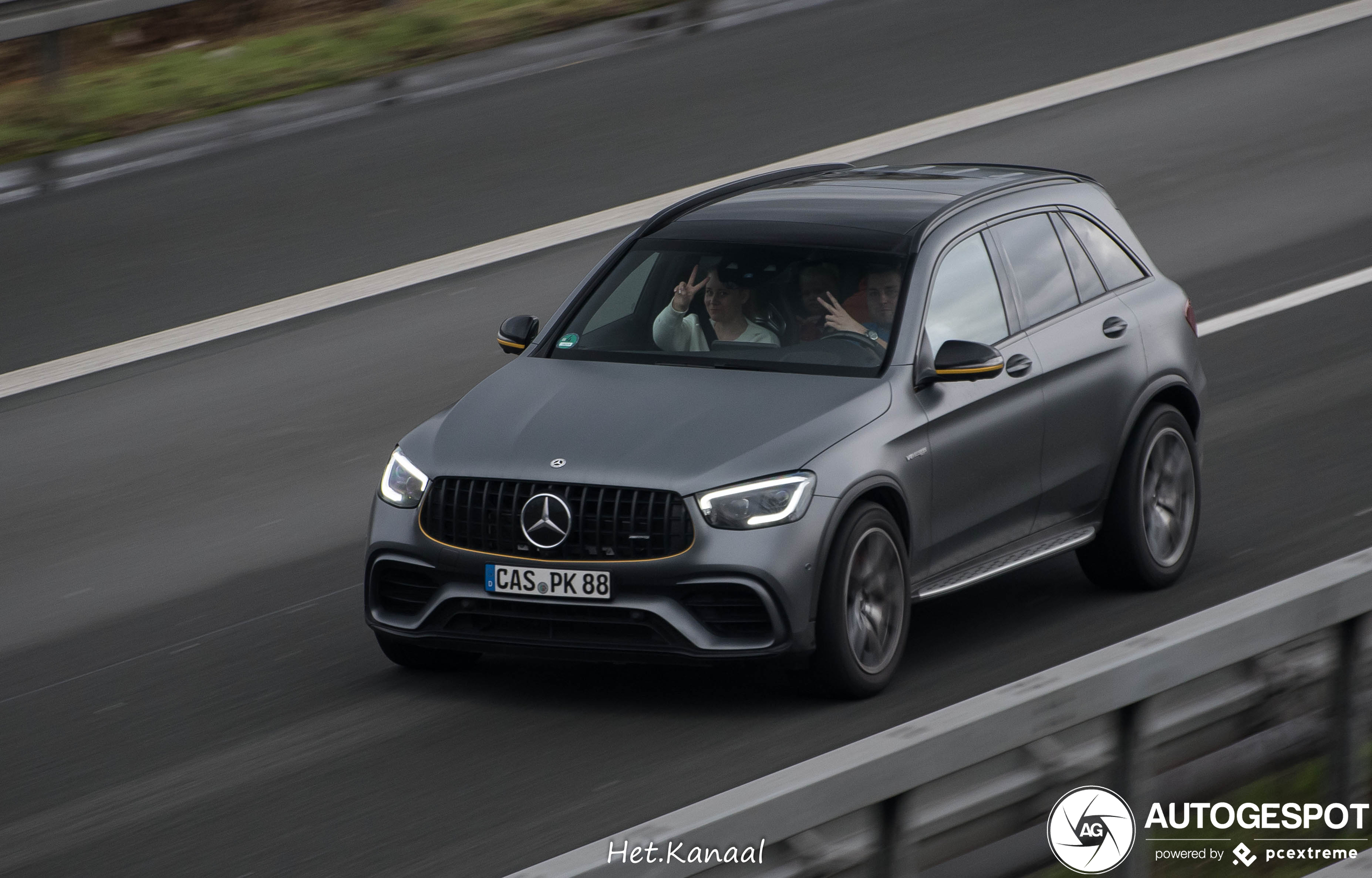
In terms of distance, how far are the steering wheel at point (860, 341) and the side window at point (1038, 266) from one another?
2.95ft

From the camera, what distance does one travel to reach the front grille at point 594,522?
720 cm

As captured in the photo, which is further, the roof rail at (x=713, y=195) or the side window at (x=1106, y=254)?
the side window at (x=1106, y=254)

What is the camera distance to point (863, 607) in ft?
24.6

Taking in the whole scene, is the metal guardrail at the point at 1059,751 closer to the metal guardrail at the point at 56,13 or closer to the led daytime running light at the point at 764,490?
the led daytime running light at the point at 764,490

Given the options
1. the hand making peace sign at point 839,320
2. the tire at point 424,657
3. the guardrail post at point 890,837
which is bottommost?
the tire at point 424,657

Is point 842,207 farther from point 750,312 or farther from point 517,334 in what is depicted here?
point 517,334

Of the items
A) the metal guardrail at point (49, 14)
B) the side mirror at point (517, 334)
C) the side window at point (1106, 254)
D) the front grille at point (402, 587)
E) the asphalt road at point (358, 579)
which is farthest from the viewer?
the metal guardrail at point (49, 14)

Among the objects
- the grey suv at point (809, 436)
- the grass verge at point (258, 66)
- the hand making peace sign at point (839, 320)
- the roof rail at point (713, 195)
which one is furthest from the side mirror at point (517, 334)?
the grass verge at point (258, 66)

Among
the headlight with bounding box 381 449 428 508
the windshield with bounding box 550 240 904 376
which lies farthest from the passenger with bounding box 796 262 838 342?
the headlight with bounding box 381 449 428 508

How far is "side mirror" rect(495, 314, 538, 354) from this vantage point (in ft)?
28.5

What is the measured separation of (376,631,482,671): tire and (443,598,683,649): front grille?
48 cm

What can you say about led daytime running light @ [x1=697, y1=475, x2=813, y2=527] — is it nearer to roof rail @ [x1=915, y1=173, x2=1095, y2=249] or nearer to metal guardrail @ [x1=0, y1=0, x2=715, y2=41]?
→ roof rail @ [x1=915, y1=173, x2=1095, y2=249]

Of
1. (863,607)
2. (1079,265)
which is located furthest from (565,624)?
(1079,265)

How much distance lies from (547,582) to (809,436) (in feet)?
3.46
